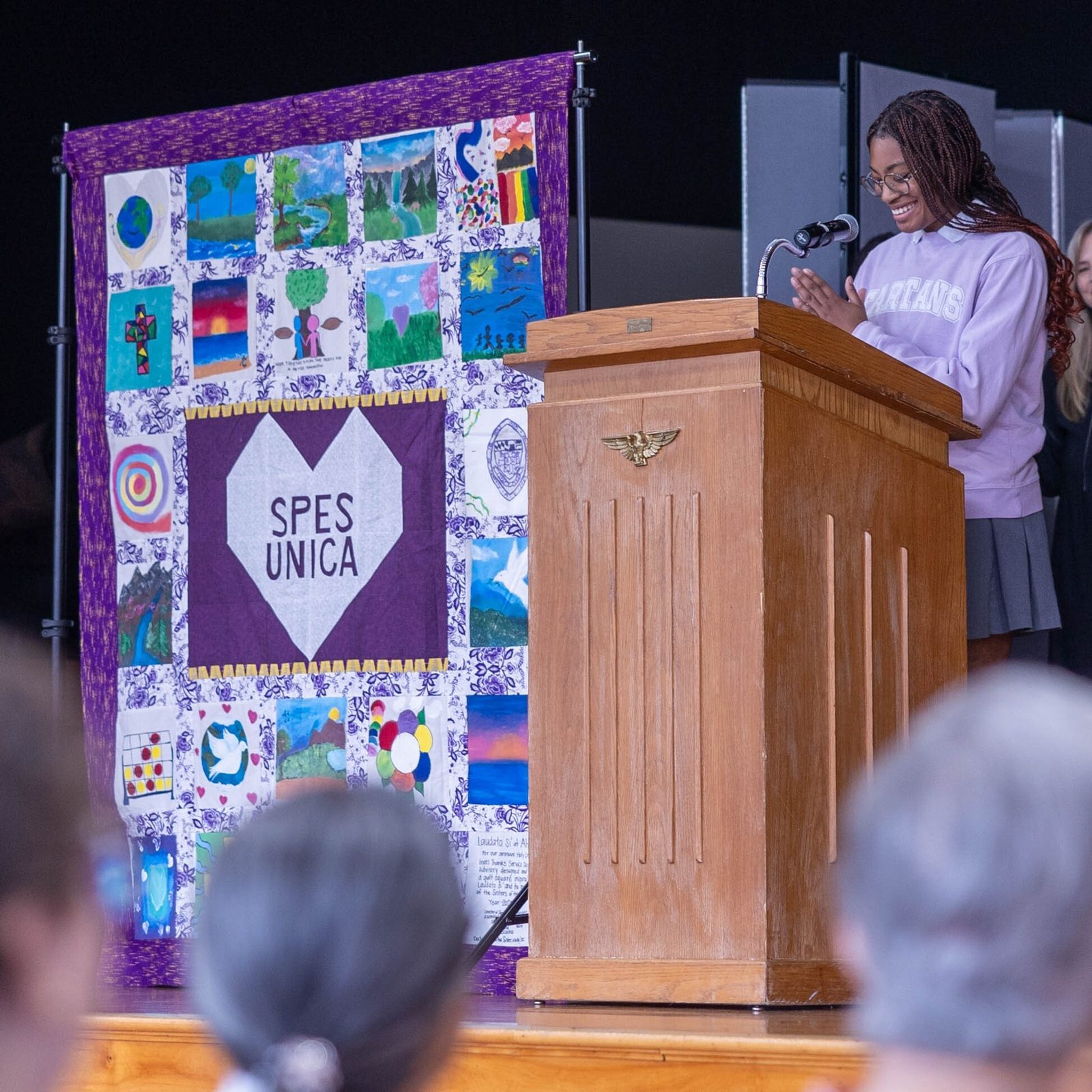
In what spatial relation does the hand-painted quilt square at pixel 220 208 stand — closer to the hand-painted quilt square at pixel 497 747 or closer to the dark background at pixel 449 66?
the dark background at pixel 449 66

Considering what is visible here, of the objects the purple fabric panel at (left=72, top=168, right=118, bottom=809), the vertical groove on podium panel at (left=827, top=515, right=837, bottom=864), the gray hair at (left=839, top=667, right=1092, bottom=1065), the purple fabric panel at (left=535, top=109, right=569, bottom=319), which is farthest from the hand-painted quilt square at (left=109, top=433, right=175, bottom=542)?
the gray hair at (left=839, top=667, right=1092, bottom=1065)

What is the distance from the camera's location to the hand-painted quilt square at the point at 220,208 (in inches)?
147

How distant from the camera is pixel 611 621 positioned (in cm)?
229

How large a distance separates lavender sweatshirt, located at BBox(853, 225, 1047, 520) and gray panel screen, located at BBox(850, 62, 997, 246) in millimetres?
968

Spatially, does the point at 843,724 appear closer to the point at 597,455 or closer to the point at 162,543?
the point at 597,455

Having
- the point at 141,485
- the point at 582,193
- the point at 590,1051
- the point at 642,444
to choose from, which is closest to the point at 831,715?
the point at 642,444

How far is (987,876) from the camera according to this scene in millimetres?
667

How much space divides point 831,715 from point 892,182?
47.4 inches

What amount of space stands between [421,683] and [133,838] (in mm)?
766

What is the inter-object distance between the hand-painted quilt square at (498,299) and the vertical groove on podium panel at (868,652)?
1115 millimetres

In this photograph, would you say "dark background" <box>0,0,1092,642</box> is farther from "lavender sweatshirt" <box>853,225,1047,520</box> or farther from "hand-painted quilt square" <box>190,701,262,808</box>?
"lavender sweatshirt" <box>853,225,1047,520</box>

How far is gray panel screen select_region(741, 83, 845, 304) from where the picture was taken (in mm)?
4219

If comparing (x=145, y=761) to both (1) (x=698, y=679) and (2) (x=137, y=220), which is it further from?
(1) (x=698, y=679)

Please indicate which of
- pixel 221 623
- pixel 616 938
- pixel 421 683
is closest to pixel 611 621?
pixel 616 938
